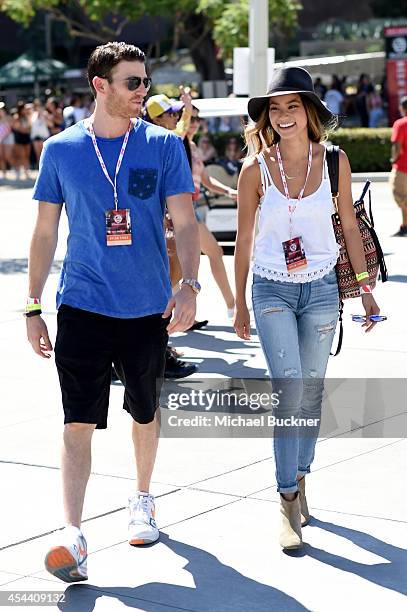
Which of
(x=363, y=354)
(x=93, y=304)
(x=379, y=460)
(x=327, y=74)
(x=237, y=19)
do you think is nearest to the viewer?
(x=93, y=304)

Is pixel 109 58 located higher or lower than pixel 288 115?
higher

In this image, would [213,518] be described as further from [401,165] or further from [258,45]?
[401,165]

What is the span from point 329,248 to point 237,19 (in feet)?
88.1

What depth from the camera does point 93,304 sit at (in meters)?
4.75

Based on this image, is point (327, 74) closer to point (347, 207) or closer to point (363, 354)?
point (363, 354)

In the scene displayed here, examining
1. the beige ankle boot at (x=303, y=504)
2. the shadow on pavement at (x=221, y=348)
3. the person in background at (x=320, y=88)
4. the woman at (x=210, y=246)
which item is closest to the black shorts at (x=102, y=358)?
the beige ankle boot at (x=303, y=504)

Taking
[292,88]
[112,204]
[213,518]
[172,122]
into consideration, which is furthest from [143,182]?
[172,122]

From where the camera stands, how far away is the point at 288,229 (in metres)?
4.97

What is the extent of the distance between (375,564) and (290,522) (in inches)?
15.5

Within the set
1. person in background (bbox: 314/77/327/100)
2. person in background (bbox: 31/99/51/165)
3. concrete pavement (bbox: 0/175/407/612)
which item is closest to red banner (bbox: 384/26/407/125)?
person in background (bbox: 314/77/327/100)

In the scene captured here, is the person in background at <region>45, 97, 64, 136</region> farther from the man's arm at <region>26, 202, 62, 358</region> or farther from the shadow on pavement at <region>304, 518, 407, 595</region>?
the shadow on pavement at <region>304, 518, 407, 595</region>

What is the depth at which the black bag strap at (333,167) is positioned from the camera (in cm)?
505

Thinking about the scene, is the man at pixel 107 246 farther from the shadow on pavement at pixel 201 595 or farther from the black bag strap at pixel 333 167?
the black bag strap at pixel 333 167

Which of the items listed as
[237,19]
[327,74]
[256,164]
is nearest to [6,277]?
[256,164]
